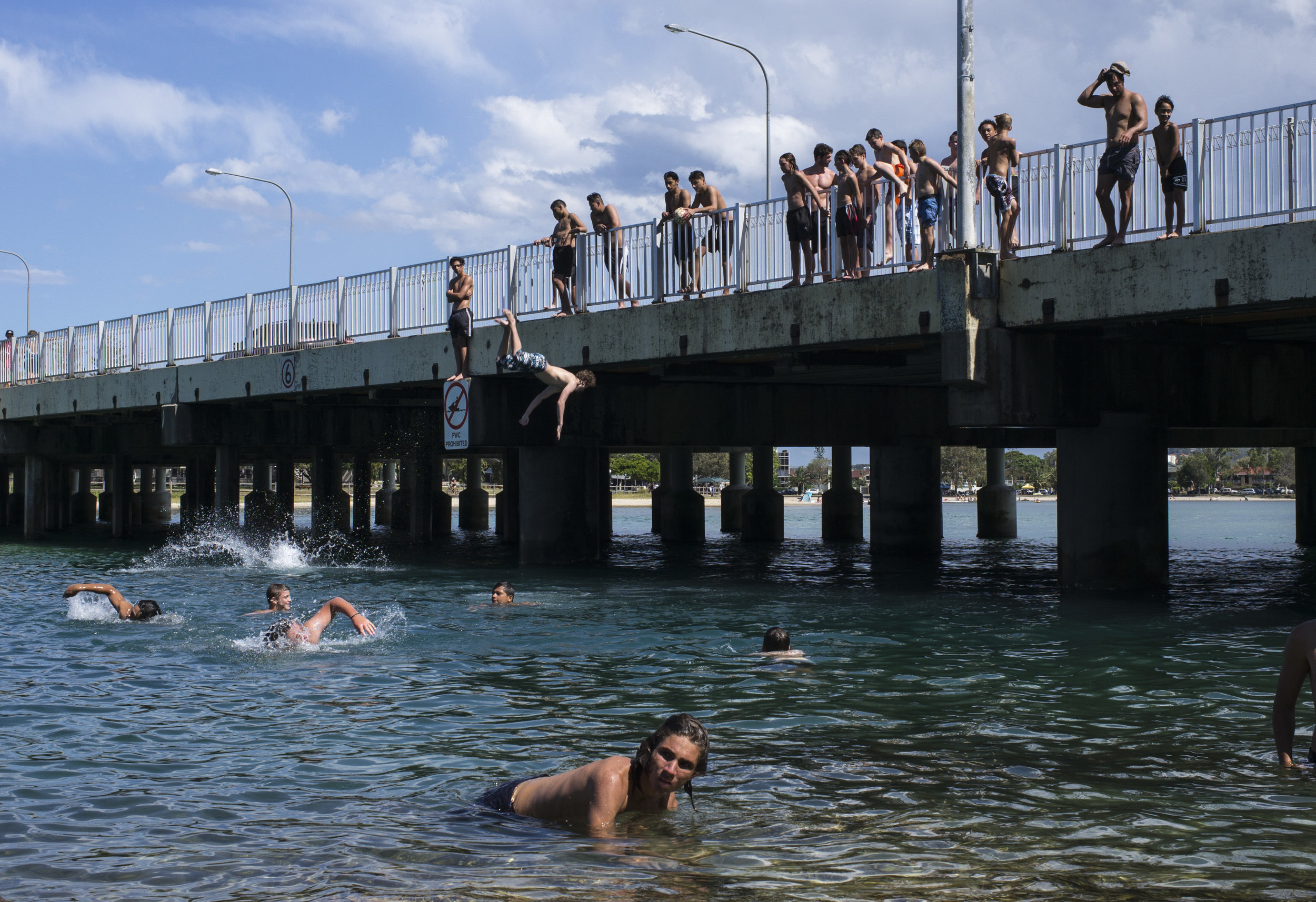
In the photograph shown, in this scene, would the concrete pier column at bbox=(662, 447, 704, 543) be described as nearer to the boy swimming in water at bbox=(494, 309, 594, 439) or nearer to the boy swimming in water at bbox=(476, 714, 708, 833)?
the boy swimming in water at bbox=(494, 309, 594, 439)

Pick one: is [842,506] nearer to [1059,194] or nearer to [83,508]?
[1059,194]

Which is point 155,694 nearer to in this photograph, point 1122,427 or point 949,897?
point 949,897

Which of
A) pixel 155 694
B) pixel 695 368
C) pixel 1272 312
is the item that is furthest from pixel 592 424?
pixel 155 694

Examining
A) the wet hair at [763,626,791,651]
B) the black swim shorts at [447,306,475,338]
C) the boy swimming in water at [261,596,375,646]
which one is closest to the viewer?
the wet hair at [763,626,791,651]

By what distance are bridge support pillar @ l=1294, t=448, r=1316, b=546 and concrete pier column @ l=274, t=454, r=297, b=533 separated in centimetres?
3293

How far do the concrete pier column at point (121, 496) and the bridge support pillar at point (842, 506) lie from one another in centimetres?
2443

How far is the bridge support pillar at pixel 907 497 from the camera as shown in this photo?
3503 centimetres

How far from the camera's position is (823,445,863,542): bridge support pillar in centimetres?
4409

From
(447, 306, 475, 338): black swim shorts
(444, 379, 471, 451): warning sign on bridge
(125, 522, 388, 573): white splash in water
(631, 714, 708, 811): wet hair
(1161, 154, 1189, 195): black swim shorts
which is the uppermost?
(1161, 154, 1189, 195): black swim shorts

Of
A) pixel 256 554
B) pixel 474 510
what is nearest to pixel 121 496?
pixel 474 510

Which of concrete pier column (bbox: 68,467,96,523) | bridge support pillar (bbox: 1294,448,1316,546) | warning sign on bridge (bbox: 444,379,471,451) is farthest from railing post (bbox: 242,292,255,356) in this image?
concrete pier column (bbox: 68,467,96,523)

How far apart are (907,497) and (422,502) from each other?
629 inches

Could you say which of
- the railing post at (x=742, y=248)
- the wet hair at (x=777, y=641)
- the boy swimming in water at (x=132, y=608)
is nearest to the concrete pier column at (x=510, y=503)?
the railing post at (x=742, y=248)

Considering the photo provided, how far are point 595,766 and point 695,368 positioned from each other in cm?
1769
